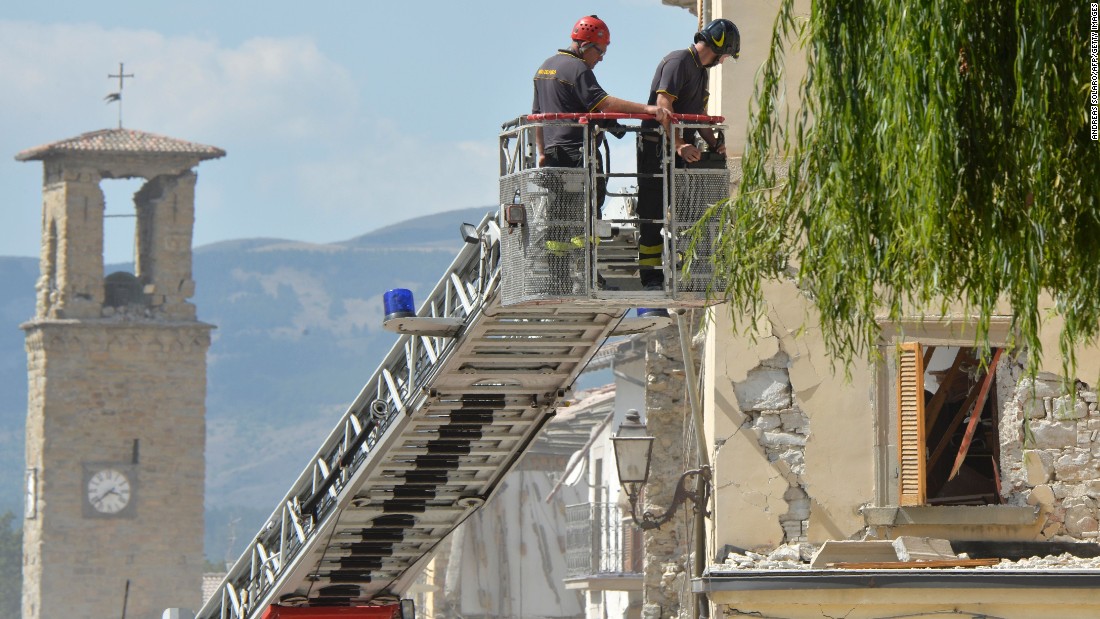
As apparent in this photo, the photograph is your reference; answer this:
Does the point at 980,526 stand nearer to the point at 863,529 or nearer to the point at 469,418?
the point at 863,529

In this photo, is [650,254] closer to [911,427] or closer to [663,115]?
[663,115]

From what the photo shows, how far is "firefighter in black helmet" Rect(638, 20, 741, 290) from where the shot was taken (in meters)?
12.3

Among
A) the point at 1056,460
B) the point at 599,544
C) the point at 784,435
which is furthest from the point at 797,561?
the point at 599,544

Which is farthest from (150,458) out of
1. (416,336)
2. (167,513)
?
(416,336)

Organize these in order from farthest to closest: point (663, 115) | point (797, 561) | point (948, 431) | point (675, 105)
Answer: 1. point (948, 431)
2. point (797, 561)
3. point (675, 105)
4. point (663, 115)

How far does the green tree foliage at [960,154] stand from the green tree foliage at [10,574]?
108 m

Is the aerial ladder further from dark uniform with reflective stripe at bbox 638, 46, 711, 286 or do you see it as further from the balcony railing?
the balcony railing

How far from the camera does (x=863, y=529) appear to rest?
1497 cm

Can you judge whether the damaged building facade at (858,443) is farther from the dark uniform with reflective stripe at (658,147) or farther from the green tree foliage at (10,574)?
the green tree foliage at (10,574)

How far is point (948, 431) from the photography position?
629 inches

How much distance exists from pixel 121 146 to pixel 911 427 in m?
47.7

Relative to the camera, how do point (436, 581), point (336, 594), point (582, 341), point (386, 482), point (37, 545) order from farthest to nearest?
point (37, 545) → point (436, 581) → point (336, 594) → point (386, 482) → point (582, 341)

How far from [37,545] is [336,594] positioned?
42761 millimetres

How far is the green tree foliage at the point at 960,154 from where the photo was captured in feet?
29.5
